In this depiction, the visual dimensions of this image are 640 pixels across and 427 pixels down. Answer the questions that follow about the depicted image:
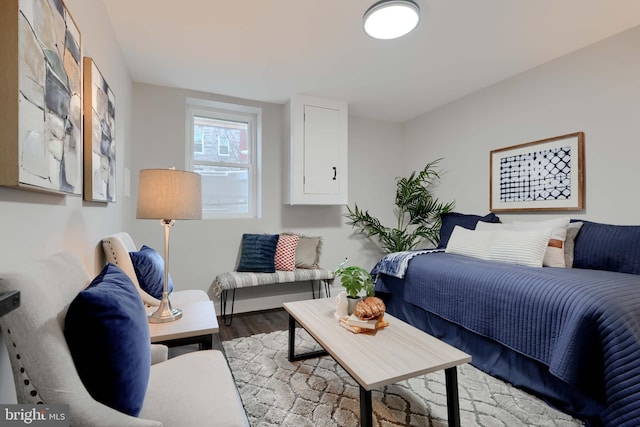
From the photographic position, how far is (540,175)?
2.61 m

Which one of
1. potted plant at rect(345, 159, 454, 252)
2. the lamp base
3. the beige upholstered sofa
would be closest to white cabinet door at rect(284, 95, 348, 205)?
potted plant at rect(345, 159, 454, 252)

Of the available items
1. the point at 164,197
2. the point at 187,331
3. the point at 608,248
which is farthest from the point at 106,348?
the point at 608,248

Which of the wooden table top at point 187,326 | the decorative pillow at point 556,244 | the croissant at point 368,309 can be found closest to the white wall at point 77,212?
the wooden table top at point 187,326

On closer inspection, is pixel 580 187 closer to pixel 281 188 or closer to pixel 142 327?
pixel 281 188

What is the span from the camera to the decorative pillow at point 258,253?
10.1 ft

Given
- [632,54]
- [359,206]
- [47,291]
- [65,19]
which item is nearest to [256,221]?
[359,206]

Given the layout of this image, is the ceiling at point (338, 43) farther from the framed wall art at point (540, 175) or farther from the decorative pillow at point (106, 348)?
the decorative pillow at point (106, 348)

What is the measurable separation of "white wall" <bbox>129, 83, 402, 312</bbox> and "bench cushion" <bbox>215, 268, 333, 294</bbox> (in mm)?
285

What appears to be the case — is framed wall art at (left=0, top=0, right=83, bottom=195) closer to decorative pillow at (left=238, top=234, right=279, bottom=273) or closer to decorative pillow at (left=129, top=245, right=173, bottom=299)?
decorative pillow at (left=129, top=245, right=173, bottom=299)

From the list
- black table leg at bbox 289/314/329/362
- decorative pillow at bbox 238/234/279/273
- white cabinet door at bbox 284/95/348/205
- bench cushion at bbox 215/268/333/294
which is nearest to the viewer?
black table leg at bbox 289/314/329/362

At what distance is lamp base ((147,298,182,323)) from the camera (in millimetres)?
1490

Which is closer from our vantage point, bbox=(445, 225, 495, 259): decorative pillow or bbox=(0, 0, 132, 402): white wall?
bbox=(0, 0, 132, 402): white wall

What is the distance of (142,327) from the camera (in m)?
0.90

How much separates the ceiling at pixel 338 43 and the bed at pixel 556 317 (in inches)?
57.6
